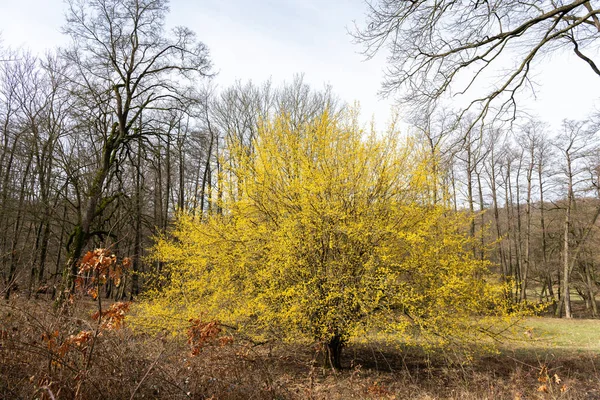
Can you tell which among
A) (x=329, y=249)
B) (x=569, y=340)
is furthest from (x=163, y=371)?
(x=569, y=340)

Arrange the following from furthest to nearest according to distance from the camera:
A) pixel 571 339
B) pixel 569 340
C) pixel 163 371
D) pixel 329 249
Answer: pixel 571 339 → pixel 569 340 → pixel 329 249 → pixel 163 371

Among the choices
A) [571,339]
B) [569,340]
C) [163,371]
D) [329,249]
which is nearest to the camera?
[163,371]

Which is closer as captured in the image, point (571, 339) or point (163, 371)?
point (163, 371)

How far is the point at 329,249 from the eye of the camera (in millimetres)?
6219

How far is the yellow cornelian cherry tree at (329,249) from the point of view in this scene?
19.0ft

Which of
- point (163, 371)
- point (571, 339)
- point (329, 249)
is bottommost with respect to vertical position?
point (571, 339)

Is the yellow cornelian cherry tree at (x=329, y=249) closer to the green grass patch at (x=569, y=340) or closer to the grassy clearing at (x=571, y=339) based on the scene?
the green grass patch at (x=569, y=340)

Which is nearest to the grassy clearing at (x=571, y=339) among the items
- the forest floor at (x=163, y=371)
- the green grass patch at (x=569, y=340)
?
the green grass patch at (x=569, y=340)

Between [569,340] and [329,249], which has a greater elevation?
[329,249]

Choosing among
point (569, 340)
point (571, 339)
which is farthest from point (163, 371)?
point (571, 339)

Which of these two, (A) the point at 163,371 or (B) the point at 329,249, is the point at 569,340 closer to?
(B) the point at 329,249

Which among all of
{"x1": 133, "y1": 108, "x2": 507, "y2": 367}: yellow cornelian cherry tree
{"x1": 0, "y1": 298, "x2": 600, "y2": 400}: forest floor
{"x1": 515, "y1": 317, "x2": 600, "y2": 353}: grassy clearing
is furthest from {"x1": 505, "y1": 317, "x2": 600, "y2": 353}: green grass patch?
{"x1": 133, "y1": 108, "x2": 507, "y2": 367}: yellow cornelian cherry tree

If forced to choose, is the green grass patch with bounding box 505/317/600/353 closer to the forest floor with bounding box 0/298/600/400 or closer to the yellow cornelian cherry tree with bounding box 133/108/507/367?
the forest floor with bounding box 0/298/600/400

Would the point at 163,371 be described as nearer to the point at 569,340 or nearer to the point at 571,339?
the point at 569,340
